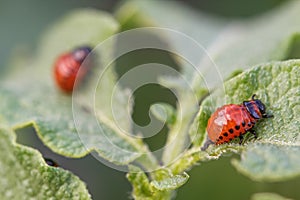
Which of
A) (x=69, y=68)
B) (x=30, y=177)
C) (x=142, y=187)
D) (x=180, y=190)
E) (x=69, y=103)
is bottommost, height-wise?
(x=180, y=190)

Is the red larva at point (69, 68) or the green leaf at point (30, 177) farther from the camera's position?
the red larva at point (69, 68)

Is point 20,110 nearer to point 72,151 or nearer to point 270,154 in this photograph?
point 72,151

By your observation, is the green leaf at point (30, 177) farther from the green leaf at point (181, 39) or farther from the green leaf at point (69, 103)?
the green leaf at point (181, 39)

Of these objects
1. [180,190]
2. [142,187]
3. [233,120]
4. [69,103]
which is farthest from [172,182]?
[69,103]

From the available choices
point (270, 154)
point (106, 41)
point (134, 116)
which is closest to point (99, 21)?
point (106, 41)

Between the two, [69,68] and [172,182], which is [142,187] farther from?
[69,68]

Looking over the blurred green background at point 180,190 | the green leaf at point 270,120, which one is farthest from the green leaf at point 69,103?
the green leaf at point 270,120
